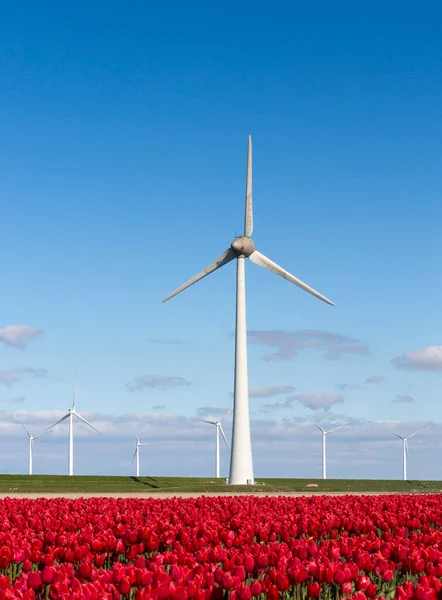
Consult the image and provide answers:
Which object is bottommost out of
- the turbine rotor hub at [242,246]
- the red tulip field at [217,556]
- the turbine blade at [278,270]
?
the red tulip field at [217,556]

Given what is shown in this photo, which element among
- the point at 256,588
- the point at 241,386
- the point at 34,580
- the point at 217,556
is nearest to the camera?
the point at 256,588

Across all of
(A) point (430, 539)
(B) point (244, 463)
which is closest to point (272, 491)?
(B) point (244, 463)

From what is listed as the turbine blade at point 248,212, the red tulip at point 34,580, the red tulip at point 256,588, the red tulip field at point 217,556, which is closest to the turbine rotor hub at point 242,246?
the turbine blade at point 248,212

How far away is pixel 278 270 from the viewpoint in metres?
73.5

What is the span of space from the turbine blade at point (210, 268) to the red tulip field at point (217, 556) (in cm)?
5132

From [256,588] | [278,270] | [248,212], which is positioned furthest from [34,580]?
[248,212]

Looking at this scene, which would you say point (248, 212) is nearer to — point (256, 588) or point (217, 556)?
point (217, 556)

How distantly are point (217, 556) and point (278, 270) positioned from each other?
61406mm

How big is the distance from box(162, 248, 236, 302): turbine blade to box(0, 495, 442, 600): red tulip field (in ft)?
168

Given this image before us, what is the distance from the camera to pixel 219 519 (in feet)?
66.2

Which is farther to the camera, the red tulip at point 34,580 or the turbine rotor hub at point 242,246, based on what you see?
the turbine rotor hub at point 242,246

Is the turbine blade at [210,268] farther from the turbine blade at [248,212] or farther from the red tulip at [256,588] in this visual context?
the red tulip at [256,588]

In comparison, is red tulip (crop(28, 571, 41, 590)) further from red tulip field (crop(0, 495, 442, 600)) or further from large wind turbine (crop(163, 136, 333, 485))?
large wind turbine (crop(163, 136, 333, 485))

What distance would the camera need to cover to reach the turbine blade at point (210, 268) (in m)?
A: 74.7
